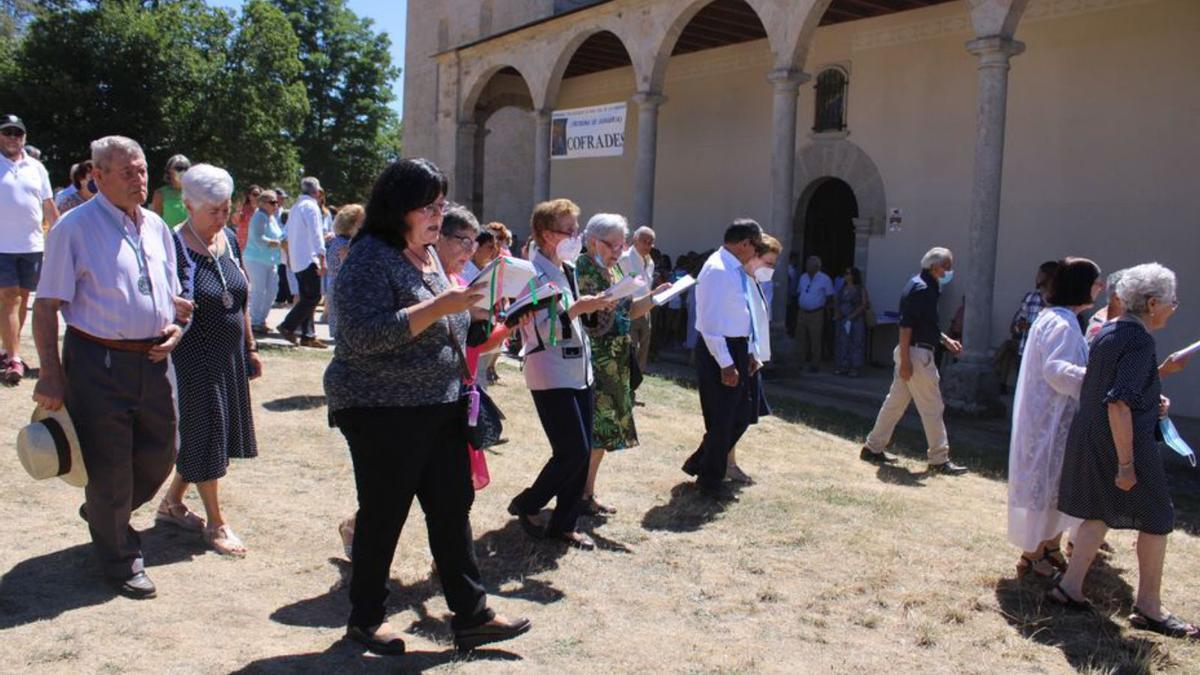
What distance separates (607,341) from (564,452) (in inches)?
31.9

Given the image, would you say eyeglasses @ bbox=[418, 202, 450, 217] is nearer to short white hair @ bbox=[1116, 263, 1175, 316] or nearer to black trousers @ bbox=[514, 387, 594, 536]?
black trousers @ bbox=[514, 387, 594, 536]

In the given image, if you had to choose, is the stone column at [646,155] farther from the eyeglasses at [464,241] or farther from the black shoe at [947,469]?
the eyeglasses at [464,241]

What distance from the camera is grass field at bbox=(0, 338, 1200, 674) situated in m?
3.60

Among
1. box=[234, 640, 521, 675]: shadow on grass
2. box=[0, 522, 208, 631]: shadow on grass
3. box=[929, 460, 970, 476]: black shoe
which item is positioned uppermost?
box=[929, 460, 970, 476]: black shoe

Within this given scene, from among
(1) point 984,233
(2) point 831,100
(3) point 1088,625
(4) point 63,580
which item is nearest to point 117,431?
(4) point 63,580

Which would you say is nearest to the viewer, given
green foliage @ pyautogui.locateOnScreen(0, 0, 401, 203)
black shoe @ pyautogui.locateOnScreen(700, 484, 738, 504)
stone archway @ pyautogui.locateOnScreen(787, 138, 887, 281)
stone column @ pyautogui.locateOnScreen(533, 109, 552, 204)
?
black shoe @ pyautogui.locateOnScreen(700, 484, 738, 504)

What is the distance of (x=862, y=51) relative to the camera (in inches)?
543

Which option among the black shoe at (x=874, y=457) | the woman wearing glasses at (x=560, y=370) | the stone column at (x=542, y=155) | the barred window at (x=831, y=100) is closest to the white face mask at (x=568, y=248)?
the woman wearing glasses at (x=560, y=370)

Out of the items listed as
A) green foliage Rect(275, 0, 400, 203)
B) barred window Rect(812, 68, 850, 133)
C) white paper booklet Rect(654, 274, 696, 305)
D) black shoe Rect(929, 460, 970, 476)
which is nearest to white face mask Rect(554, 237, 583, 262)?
white paper booklet Rect(654, 274, 696, 305)

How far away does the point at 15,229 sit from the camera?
277 inches

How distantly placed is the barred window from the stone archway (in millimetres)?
247

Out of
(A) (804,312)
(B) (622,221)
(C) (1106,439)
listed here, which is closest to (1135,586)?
(C) (1106,439)

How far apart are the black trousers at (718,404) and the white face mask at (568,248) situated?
154 centimetres

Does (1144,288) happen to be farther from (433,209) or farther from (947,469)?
(947,469)
